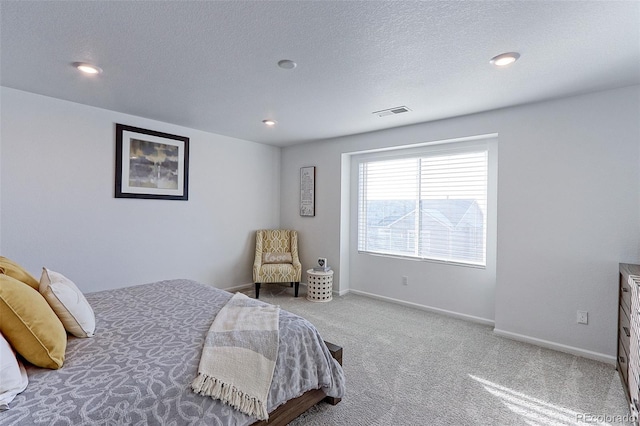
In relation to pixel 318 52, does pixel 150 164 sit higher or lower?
Result: lower

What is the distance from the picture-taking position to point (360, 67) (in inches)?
89.6

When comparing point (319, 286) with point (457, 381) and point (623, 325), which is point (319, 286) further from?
point (623, 325)

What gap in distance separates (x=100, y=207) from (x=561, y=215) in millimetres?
4745

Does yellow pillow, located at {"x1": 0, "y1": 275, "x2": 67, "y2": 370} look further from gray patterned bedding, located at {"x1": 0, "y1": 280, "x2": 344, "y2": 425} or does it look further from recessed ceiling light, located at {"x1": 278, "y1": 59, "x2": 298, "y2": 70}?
recessed ceiling light, located at {"x1": 278, "y1": 59, "x2": 298, "y2": 70}

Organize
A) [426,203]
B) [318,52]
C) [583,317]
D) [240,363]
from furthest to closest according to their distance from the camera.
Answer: [426,203]
[583,317]
[318,52]
[240,363]

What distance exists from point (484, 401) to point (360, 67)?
2.53m

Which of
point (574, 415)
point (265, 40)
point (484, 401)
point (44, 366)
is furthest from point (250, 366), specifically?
point (574, 415)

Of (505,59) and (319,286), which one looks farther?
(319,286)

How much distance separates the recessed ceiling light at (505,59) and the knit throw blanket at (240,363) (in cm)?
233

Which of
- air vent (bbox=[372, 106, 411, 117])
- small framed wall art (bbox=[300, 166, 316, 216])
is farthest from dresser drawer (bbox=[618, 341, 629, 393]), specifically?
small framed wall art (bbox=[300, 166, 316, 216])

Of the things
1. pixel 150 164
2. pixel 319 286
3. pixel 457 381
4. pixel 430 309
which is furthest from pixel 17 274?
pixel 430 309

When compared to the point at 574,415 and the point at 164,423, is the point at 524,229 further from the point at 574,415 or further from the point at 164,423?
the point at 164,423

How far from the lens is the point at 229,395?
1.40 metres

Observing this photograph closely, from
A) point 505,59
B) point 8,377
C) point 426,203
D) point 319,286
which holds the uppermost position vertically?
point 505,59
